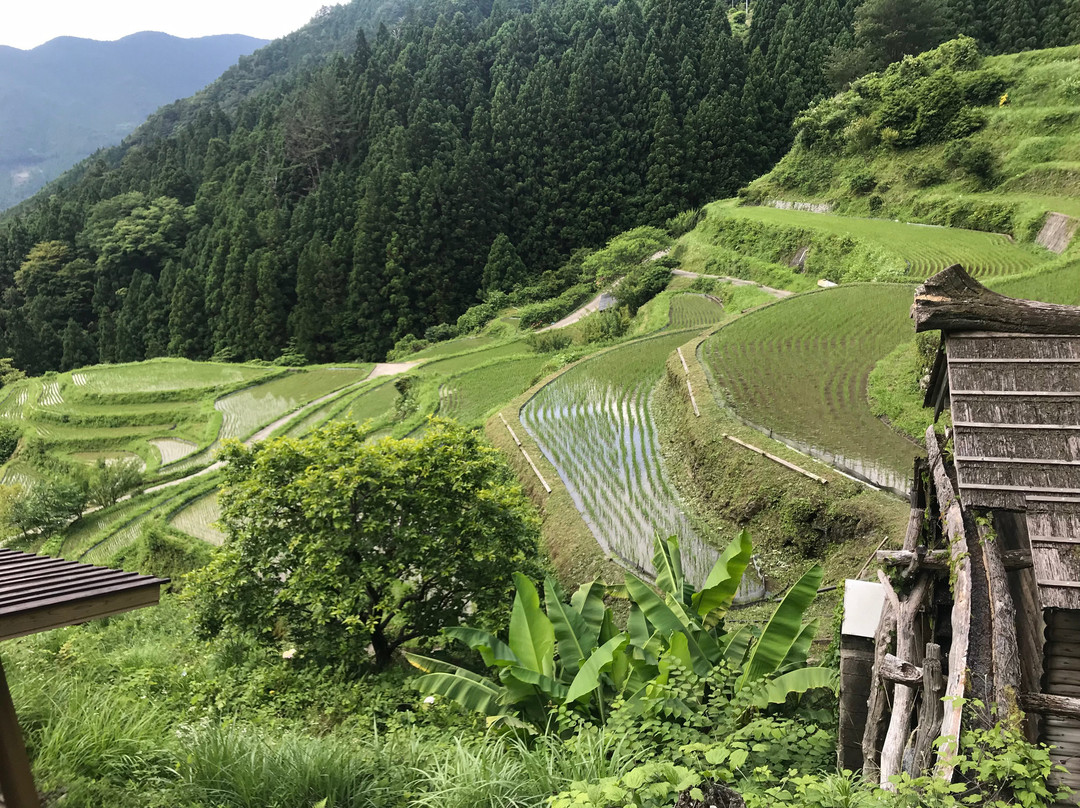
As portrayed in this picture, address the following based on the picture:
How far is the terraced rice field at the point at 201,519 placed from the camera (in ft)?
54.2

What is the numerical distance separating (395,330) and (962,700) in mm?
42224

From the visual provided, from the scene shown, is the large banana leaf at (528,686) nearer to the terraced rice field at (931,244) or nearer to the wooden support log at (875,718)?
the wooden support log at (875,718)

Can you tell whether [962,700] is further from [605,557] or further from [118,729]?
[605,557]

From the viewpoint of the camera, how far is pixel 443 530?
326 inches

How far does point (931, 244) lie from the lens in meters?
21.8

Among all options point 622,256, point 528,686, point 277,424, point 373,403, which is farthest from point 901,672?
point 622,256

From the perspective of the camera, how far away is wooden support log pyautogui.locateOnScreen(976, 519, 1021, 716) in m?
3.00

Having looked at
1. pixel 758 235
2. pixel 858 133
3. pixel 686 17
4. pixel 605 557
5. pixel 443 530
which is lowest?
pixel 605 557

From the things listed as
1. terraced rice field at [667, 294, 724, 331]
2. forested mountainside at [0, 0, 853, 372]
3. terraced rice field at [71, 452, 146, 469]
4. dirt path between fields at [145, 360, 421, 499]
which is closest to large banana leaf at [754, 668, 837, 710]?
dirt path between fields at [145, 360, 421, 499]

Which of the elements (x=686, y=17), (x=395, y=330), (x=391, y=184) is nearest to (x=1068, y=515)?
(x=395, y=330)

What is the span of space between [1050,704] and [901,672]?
635 millimetres

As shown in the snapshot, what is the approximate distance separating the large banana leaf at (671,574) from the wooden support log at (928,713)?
3.10m

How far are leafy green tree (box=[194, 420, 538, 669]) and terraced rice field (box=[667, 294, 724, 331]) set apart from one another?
48.6 ft

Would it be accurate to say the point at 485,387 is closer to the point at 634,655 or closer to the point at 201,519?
the point at 201,519
